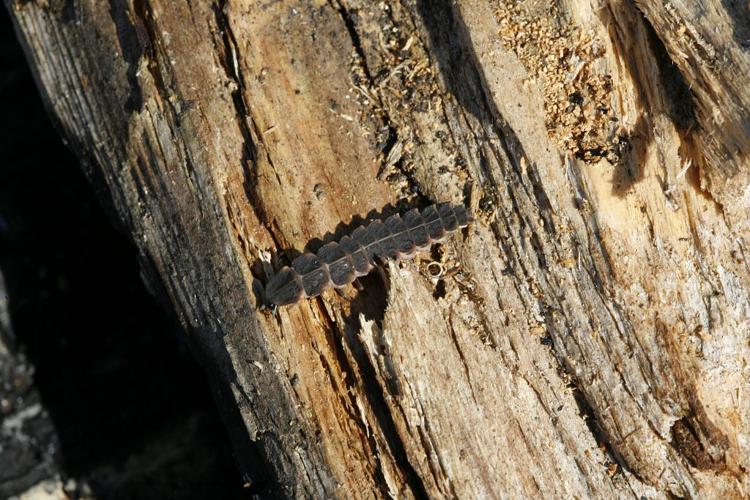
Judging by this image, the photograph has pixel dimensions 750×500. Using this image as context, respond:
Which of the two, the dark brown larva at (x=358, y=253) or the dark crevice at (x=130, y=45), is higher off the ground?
the dark crevice at (x=130, y=45)

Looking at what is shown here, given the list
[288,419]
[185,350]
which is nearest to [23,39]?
[185,350]

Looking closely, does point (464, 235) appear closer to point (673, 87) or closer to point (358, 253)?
point (358, 253)

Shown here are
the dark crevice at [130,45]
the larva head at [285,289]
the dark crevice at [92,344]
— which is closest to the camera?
the larva head at [285,289]

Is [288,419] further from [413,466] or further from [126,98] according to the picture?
[126,98]

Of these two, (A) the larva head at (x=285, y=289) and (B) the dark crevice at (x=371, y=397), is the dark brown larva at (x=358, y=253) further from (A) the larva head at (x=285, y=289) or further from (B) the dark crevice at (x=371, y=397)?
(B) the dark crevice at (x=371, y=397)

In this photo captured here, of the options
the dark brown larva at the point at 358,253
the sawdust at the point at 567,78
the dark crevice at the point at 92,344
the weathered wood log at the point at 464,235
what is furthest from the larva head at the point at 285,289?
the dark crevice at the point at 92,344
